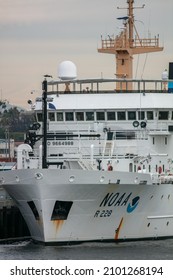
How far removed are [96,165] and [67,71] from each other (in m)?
6.89

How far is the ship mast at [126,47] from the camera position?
59.2 m

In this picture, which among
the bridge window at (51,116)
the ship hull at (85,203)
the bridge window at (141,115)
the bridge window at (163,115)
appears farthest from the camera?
the bridge window at (51,116)

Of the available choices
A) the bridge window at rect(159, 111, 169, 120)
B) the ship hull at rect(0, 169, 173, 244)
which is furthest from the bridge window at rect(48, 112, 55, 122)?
the bridge window at rect(159, 111, 169, 120)

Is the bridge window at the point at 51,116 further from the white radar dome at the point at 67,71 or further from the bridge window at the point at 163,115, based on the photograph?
the bridge window at the point at 163,115

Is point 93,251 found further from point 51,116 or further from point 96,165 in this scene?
point 51,116

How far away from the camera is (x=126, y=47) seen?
5919 cm

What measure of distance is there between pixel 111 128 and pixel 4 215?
6.73 meters

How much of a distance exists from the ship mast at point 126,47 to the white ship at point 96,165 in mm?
1199

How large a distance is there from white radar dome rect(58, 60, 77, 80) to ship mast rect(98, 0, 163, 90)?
3383 mm

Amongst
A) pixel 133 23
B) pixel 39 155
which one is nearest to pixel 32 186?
pixel 39 155

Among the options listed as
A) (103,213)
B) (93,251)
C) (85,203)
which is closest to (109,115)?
(103,213)

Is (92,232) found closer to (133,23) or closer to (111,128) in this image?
(111,128)

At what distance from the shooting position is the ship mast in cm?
5919

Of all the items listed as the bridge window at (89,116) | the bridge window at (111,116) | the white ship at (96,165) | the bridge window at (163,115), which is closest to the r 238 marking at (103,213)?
the white ship at (96,165)
